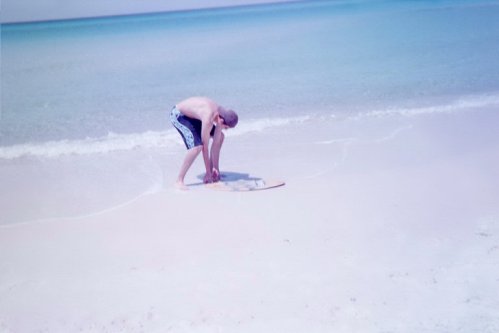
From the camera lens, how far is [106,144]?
8.03 meters

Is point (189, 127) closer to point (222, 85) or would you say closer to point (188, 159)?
point (188, 159)

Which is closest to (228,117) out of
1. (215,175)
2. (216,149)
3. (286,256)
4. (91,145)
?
(216,149)

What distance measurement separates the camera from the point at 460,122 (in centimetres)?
791

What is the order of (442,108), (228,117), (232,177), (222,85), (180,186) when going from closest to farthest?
(228,117)
(180,186)
(232,177)
(442,108)
(222,85)

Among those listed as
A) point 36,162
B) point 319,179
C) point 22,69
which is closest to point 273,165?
point 319,179

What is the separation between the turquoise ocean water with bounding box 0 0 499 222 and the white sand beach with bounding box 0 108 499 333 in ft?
4.42

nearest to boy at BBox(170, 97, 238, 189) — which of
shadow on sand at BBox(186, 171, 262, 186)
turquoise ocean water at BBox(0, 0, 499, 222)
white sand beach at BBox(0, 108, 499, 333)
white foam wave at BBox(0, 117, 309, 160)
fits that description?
shadow on sand at BBox(186, 171, 262, 186)

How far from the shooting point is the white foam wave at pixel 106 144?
769cm

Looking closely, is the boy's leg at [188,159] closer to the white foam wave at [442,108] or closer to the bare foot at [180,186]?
the bare foot at [180,186]

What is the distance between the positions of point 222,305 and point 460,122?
6.06 meters

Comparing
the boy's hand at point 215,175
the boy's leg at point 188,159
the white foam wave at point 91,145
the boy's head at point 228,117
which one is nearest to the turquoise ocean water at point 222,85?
the white foam wave at point 91,145

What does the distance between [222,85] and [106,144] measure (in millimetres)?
5734

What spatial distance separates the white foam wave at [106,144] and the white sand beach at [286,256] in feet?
6.01

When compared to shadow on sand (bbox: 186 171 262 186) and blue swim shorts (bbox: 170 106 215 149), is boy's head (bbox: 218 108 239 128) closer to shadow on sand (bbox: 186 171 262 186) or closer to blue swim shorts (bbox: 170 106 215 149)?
blue swim shorts (bbox: 170 106 215 149)
